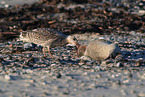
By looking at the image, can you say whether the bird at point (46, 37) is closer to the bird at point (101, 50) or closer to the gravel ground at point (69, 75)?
the gravel ground at point (69, 75)

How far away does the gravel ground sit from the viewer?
4.85m

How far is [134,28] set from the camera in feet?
36.9

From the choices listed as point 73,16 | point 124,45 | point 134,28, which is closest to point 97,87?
point 124,45

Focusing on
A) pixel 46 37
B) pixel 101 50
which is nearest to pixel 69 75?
pixel 101 50

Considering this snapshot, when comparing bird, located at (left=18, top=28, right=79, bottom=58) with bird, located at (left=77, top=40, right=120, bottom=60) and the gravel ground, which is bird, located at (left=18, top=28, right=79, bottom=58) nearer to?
the gravel ground

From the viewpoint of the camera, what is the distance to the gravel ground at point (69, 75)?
191 inches

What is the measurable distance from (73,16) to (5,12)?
314 cm

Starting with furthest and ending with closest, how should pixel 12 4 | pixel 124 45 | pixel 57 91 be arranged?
pixel 12 4 → pixel 124 45 → pixel 57 91

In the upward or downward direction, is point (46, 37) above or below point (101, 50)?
above

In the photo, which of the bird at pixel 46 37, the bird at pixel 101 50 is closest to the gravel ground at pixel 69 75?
the bird at pixel 101 50

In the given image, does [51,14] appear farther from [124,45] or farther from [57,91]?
[57,91]

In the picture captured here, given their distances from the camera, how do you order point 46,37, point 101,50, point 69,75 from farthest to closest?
1. point 46,37
2. point 101,50
3. point 69,75

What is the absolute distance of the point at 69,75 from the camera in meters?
5.85

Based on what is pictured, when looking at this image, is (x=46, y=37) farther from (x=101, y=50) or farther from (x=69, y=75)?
(x=69, y=75)
